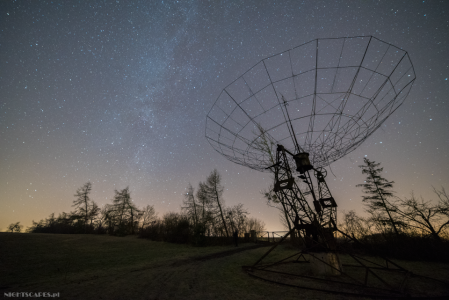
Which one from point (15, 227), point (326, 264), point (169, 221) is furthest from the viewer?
point (15, 227)

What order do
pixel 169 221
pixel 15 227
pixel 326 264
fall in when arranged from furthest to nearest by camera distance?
pixel 15 227
pixel 169 221
pixel 326 264

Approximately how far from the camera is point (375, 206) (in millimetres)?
21469

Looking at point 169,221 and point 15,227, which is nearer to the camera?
point 169,221

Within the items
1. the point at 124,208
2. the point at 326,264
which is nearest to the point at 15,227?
the point at 124,208

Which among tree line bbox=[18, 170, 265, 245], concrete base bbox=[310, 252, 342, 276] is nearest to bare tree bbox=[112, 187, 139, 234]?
tree line bbox=[18, 170, 265, 245]

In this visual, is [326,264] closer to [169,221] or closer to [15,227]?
[169,221]

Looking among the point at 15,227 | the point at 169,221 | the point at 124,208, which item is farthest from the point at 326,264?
the point at 15,227

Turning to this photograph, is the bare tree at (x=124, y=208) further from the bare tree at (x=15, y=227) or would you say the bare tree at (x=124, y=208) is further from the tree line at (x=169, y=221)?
the bare tree at (x=15, y=227)

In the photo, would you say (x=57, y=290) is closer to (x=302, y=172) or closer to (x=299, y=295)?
(x=299, y=295)

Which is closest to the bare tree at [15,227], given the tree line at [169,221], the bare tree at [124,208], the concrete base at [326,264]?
the tree line at [169,221]

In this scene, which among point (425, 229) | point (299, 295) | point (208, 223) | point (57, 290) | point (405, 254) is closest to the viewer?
point (299, 295)

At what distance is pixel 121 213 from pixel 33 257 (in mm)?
23966

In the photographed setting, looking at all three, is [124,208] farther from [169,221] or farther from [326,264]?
Answer: [326,264]

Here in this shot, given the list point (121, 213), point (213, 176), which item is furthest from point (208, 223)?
point (121, 213)
